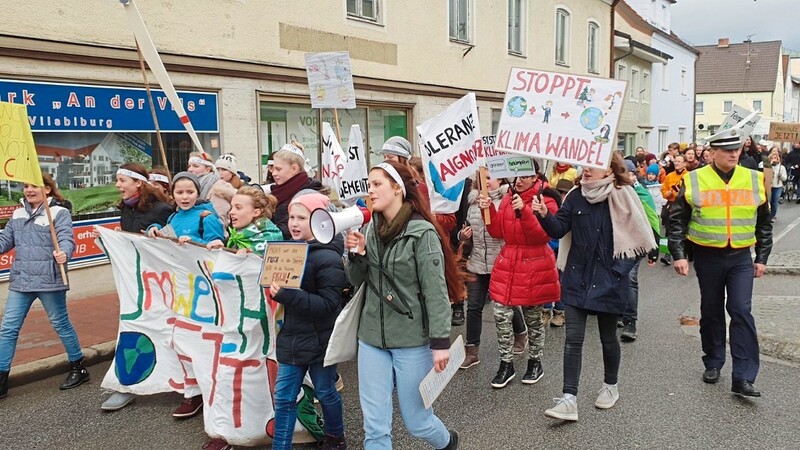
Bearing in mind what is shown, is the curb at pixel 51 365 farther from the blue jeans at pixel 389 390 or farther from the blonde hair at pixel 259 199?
the blue jeans at pixel 389 390

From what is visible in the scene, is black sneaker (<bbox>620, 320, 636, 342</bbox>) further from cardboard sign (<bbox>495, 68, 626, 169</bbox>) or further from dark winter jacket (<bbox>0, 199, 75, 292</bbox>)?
dark winter jacket (<bbox>0, 199, 75, 292</bbox>)

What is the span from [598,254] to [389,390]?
1966 millimetres

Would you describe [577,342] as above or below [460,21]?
below

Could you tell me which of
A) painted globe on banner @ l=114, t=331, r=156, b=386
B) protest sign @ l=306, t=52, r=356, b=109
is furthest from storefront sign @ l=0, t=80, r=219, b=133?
painted globe on banner @ l=114, t=331, r=156, b=386

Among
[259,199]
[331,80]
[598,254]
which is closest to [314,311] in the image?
[259,199]

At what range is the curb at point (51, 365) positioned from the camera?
220 inches

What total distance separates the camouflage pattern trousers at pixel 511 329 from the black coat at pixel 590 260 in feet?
2.24

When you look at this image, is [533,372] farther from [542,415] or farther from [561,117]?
[561,117]

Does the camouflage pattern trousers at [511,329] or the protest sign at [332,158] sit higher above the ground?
the protest sign at [332,158]

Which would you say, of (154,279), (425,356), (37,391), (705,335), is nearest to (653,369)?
(705,335)

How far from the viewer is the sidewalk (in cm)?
574

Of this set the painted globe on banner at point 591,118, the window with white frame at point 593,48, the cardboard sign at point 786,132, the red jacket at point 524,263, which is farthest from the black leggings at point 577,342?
the window with white frame at point 593,48

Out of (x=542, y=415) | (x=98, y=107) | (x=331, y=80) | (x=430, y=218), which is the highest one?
(x=331, y=80)

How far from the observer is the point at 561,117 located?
484cm
